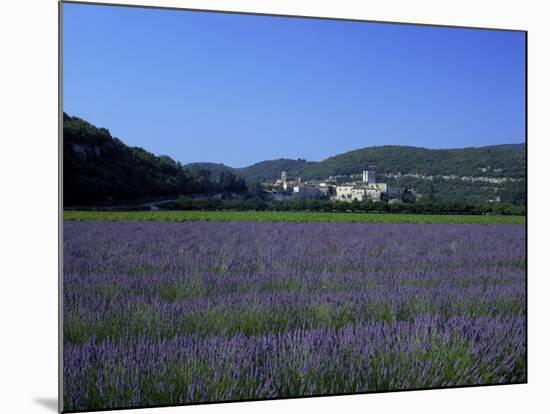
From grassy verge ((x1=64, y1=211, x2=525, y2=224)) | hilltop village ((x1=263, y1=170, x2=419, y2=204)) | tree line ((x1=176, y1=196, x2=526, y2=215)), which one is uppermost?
hilltop village ((x1=263, y1=170, x2=419, y2=204))

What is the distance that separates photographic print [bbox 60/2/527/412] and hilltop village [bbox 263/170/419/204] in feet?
0.04

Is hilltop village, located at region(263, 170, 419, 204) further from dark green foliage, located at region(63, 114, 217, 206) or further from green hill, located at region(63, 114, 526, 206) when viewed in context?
dark green foliage, located at region(63, 114, 217, 206)

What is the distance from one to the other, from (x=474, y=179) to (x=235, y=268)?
165cm

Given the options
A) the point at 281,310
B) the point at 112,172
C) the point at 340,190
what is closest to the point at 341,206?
the point at 340,190

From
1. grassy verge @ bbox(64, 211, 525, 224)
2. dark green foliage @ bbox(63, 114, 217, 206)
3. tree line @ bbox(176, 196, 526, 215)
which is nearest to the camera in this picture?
dark green foliage @ bbox(63, 114, 217, 206)

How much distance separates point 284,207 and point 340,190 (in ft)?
1.25

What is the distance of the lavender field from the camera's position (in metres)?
4.09

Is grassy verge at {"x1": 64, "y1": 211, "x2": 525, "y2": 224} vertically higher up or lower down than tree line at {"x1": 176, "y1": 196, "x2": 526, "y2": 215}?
lower down

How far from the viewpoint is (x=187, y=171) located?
14.1ft

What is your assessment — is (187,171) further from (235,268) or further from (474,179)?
(474,179)

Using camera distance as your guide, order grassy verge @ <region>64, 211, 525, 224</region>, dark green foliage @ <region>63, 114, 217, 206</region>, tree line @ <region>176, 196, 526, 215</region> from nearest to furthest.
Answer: dark green foliage @ <region>63, 114, 217, 206</region> → grassy verge @ <region>64, 211, 525, 224</region> → tree line @ <region>176, 196, 526, 215</region>

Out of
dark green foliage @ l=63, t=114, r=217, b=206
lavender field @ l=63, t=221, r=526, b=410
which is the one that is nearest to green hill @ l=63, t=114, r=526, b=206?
dark green foliage @ l=63, t=114, r=217, b=206

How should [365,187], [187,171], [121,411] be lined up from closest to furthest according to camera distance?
[121,411]
[187,171]
[365,187]
